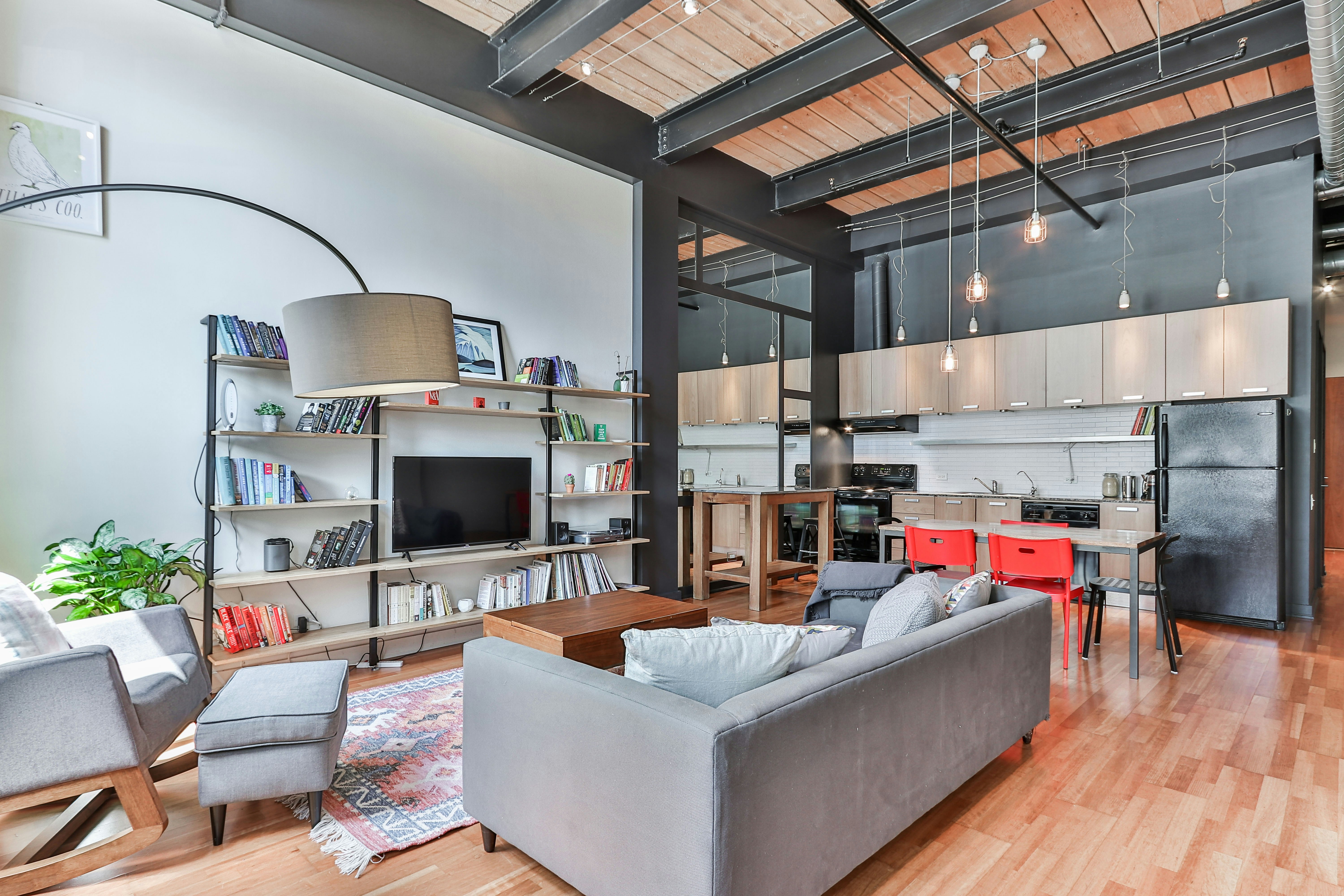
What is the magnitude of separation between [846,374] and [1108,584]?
379 centimetres

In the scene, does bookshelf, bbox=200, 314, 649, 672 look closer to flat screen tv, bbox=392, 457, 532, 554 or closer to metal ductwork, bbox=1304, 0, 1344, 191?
flat screen tv, bbox=392, 457, 532, 554

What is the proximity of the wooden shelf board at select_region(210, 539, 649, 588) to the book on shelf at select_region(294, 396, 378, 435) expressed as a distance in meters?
0.72

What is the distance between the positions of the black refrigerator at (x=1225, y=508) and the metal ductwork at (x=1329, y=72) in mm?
1635

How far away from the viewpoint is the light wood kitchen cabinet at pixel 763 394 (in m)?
7.71

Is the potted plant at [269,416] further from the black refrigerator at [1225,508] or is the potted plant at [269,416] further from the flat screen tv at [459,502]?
the black refrigerator at [1225,508]

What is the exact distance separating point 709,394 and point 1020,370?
351 cm

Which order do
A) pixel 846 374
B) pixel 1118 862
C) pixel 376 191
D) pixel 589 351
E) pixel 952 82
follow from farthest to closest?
1. pixel 846 374
2. pixel 589 351
3. pixel 952 82
4. pixel 376 191
5. pixel 1118 862

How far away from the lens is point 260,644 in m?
3.48

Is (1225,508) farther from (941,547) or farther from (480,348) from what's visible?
(480,348)

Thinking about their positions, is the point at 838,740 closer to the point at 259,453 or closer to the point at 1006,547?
the point at 1006,547

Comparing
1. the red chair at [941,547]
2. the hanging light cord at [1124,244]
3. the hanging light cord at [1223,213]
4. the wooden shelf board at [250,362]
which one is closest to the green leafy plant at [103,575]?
the wooden shelf board at [250,362]

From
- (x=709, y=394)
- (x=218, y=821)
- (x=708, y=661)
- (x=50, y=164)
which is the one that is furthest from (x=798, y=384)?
(x=218, y=821)

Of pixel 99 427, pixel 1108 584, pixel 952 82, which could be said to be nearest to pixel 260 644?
pixel 99 427

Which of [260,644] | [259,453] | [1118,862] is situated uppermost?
[259,453]
